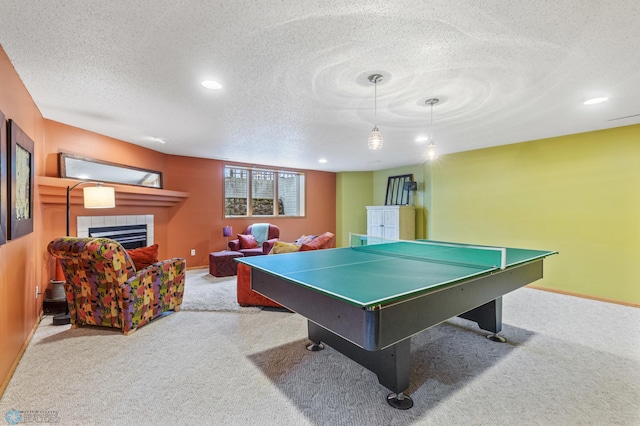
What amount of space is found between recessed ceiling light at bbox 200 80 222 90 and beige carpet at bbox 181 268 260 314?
97.9 inches

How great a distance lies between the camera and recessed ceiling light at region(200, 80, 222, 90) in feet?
7.93

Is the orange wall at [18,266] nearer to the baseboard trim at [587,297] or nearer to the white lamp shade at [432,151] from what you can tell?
the white lamp shade at [432,151]

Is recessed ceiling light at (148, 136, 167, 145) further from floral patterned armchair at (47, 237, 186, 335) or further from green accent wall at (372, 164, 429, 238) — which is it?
green accent wall at (372, 164, 429, 238)

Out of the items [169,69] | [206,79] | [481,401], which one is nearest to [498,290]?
[481,401]

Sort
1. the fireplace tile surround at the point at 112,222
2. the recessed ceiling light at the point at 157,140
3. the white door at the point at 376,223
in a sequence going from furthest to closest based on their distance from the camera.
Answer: the white door at the point at 376,223 → the recessed ceiling light at the point at 157,140 → the fireplace tile surround at the point at 112,222

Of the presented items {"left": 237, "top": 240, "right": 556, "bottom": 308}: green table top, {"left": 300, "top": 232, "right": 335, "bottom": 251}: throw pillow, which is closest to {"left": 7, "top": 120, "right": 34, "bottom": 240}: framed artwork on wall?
{"left": 237, "top": 240, "right": 556, "bottom": 308}: green table top

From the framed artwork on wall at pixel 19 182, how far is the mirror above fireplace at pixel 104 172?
37.2 inches

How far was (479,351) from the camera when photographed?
8.16 ft

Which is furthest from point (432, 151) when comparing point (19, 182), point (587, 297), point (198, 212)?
point (198, 212)

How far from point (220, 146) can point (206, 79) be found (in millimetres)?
2547

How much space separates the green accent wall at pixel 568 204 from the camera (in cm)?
371

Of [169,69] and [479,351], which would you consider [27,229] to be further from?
[479,351]

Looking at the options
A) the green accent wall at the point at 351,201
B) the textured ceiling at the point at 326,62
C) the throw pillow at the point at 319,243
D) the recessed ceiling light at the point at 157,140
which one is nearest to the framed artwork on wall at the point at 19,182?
the textured ceiling at the point at 326,62

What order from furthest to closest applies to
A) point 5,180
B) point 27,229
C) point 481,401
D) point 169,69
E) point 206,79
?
point 27,229 → point 206,79 → point 169,69 → point 5,180 → point 481,401
